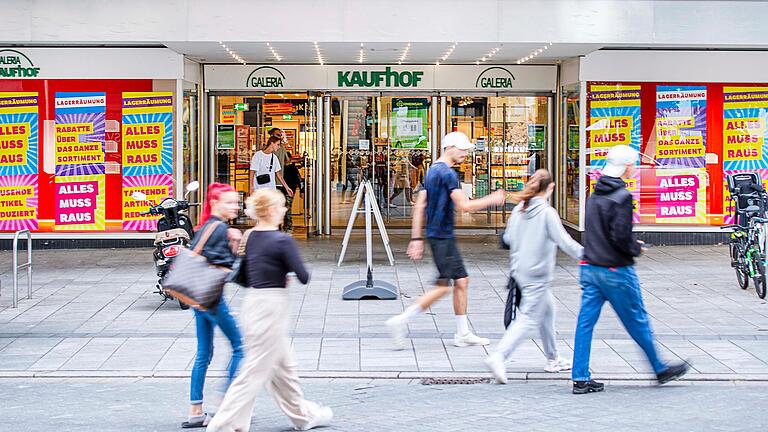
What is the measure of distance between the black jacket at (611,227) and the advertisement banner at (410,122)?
1198 cm

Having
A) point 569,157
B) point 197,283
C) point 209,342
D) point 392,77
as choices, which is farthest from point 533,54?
point 197,283

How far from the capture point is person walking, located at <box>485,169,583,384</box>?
27.3 feet

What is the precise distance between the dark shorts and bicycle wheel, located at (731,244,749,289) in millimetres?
5085

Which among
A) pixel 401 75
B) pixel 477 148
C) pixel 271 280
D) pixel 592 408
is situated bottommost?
pixel 592 408

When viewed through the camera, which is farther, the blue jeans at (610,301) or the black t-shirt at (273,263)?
the blue jeans at (610,301)

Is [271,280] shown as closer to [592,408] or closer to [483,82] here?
[592,408]

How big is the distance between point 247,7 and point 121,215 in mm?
4571

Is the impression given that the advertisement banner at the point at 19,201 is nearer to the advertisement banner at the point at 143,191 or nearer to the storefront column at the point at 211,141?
the advertisement banner at the point at 143,191

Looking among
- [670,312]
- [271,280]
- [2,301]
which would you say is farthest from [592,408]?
[2,301]

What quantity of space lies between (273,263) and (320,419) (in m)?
1.19

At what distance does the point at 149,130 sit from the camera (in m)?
17.5

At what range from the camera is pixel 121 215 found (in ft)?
58.0

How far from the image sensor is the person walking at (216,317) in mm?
7199

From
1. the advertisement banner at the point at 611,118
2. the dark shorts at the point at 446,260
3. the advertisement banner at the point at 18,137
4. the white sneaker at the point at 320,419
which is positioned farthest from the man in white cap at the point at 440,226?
the advertisement banner at the point at 18,137
